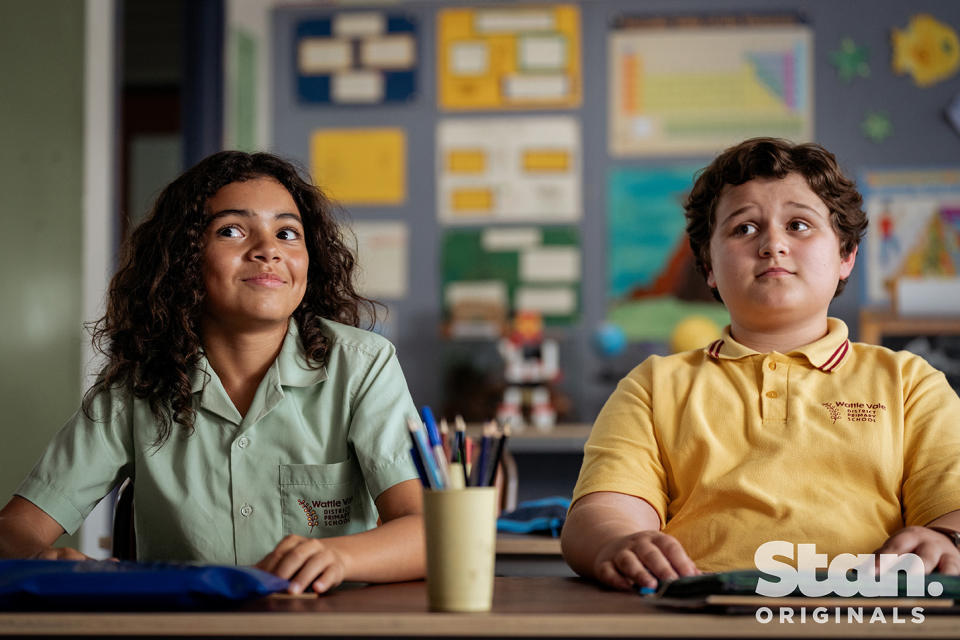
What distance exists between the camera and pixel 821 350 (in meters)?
1.27

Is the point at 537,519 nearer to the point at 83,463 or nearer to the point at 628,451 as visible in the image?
the point at 628,451

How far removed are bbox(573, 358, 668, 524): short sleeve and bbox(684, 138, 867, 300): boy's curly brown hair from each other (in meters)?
0.26

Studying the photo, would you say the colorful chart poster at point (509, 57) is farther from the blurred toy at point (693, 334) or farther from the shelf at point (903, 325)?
the shelf at point (903, 325)

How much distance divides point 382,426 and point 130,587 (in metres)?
0.54

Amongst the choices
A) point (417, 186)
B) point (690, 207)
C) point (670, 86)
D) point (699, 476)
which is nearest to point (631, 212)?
point (670, 86)

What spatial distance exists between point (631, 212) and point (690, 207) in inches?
110

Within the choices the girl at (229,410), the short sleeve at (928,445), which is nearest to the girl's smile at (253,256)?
the girl at (229,410)

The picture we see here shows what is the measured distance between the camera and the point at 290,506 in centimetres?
131

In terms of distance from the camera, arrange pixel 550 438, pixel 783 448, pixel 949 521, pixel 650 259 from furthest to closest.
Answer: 1. pixel 650 259
2. pixel 550 438
3. pixel 783 448
4. pixel 949 521

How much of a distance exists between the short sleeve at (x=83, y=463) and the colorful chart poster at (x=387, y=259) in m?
2.95

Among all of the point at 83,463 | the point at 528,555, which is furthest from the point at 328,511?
the point at 528,555

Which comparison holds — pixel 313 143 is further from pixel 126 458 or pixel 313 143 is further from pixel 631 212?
pixel 126 458

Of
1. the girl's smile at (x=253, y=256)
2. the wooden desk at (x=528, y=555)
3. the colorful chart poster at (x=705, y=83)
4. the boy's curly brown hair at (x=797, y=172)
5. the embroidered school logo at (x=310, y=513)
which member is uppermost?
the colorful chart poster at (x=705, y=83)

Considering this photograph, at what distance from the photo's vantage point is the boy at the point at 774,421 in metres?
1.14
